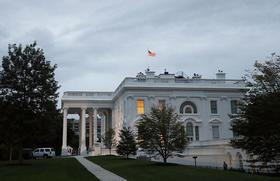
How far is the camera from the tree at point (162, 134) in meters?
29.1

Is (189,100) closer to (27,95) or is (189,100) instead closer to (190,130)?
(190,130)

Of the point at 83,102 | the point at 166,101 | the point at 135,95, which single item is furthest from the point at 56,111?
the point at 83,102

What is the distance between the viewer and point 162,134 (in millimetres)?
29453

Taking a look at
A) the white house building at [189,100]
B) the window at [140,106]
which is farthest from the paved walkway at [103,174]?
→ the window at [140,106]

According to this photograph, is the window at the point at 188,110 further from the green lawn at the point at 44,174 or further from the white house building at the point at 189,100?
the green lawn at the point at 44,174

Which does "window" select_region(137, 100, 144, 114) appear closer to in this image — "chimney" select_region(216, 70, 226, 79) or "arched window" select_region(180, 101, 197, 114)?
"arched window" select_region(180, 101, 197, 114)

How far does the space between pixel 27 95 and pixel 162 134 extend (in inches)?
529

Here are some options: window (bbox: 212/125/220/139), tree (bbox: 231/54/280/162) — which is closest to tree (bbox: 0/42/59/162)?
tree (bbox: 231/54/280/162)

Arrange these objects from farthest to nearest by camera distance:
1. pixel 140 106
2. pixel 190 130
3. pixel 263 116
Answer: pixel 190 130, pixel 140 106, pixel 263 116

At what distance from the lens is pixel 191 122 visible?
5297 centimetres

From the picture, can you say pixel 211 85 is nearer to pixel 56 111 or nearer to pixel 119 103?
pixel 119 103

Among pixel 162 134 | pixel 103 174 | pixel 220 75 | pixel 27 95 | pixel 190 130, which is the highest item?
pixel 220 75

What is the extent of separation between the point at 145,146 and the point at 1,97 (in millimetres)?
14480

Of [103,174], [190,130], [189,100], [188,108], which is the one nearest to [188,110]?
[188,108]
